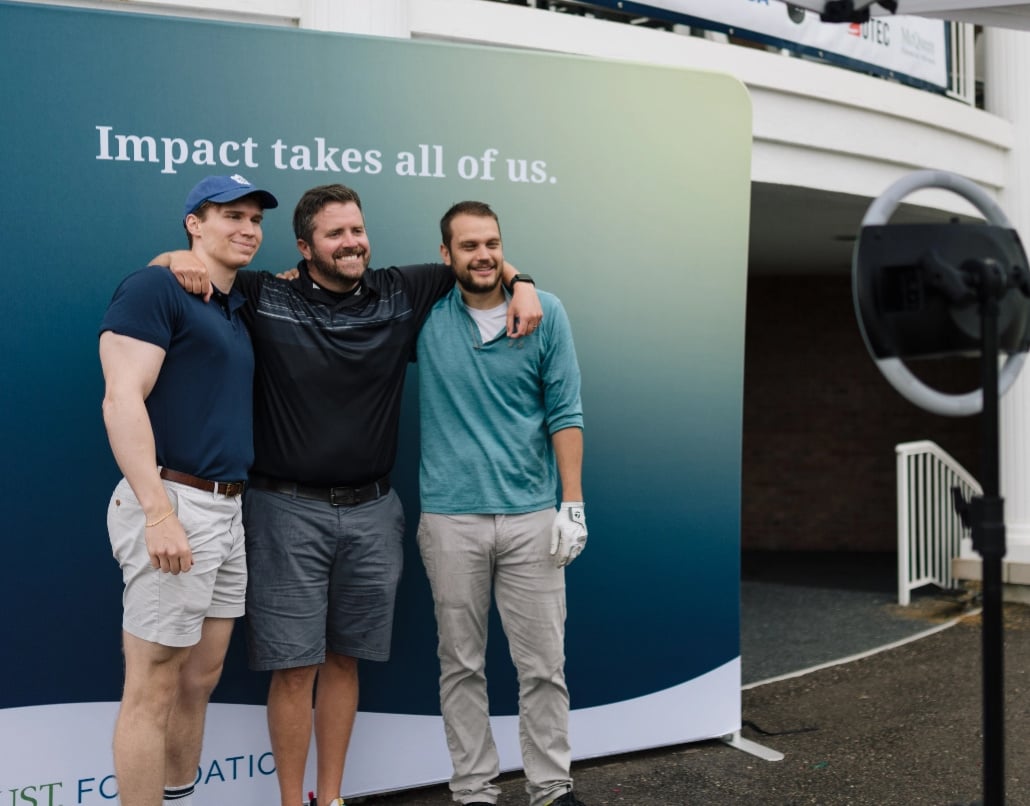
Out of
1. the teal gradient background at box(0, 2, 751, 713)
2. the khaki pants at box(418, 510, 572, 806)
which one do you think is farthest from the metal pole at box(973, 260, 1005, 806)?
the teal gradient background at box(0, 2, 751, 713)

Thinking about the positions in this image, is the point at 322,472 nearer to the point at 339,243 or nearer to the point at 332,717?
the point at 339,243

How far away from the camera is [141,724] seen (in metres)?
2.84

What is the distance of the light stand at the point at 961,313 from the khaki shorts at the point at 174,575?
5.82ft

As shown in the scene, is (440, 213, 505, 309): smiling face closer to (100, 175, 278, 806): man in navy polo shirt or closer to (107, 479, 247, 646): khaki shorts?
(100, 175, 278, 806): man in navy polo shirt

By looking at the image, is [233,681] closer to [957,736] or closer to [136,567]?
[136,567]

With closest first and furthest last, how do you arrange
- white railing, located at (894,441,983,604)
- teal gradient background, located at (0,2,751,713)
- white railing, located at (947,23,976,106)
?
teal gradient background, located at (0,2,751,713)
white railing, located at (947,23,976,106)
white railing, located at (894,441,983,604)

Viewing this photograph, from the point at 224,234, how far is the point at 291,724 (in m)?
1.50

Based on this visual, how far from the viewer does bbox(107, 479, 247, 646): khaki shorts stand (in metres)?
2.81

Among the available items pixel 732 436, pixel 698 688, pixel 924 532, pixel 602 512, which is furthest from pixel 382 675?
pixel 924 532

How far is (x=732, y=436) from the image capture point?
424 cm

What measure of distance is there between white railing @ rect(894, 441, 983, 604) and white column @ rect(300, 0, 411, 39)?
4.88 meters

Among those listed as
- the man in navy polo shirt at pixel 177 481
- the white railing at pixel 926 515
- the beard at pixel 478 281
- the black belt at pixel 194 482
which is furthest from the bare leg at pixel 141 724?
the white railing at pixel 926 515

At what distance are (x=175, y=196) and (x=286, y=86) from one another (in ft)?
1.71

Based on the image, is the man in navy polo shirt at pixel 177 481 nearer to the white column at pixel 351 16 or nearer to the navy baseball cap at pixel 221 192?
the navy baseball cap at pixel 221 192
